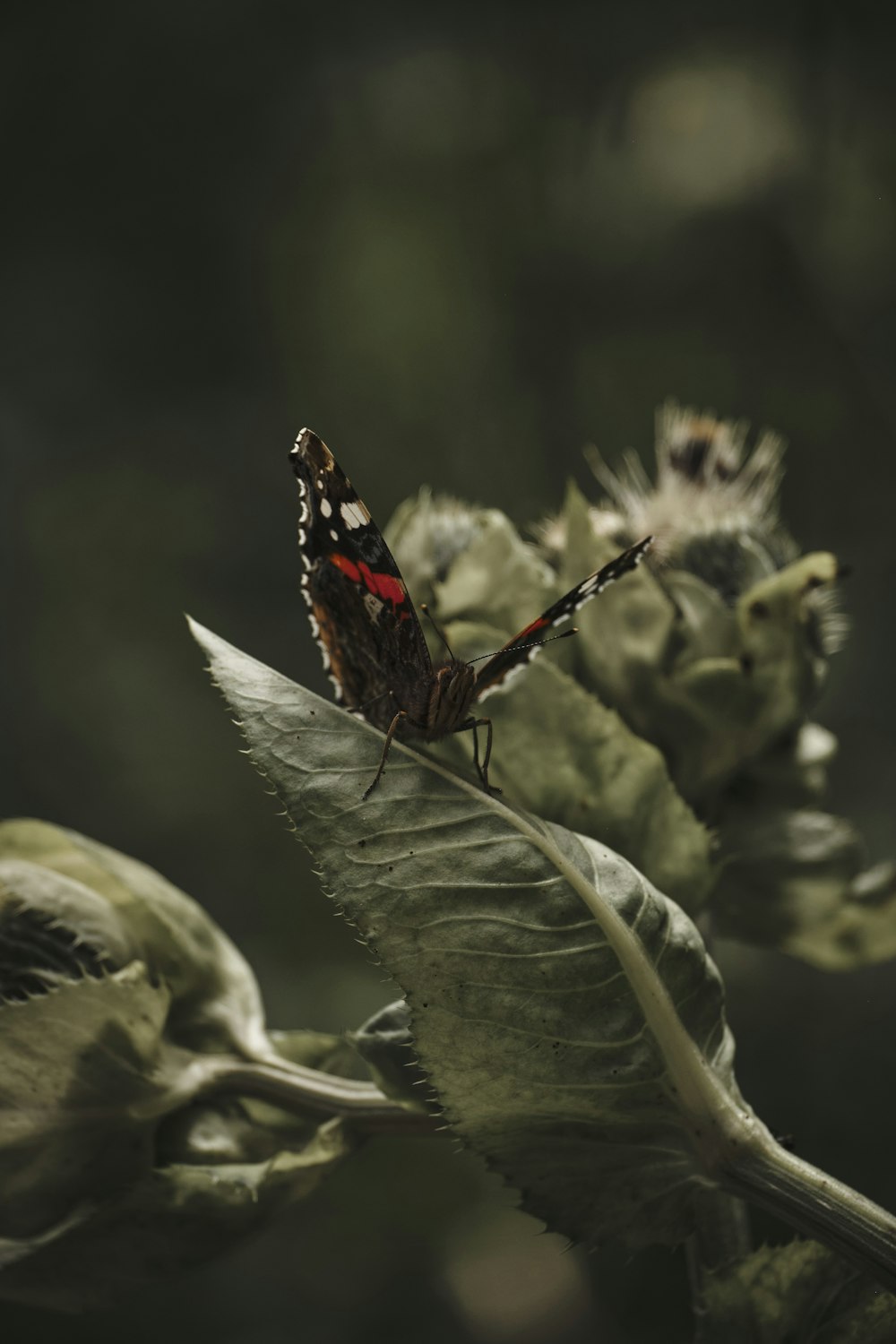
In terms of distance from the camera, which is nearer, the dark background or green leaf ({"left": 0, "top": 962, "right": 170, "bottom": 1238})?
green leaf ({"left": 0, "top": 962, "right": 170, "bottom": 1238})

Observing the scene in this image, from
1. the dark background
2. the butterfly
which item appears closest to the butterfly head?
the butterfly

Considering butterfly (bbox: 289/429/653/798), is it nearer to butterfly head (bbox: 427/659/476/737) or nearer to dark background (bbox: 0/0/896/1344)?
butterfly head (bbox: 427/659/476/737)

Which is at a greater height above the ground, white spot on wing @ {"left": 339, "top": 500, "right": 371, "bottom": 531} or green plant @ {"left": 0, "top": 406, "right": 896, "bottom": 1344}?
white spot on wing @ {"left": 339, "top": 500, "right": 371, "bottom": 531}

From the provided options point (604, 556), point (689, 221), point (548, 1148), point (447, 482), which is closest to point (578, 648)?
point (604, 556)

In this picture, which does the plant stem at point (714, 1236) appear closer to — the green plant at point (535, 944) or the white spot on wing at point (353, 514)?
the green plant at point (535, 944)

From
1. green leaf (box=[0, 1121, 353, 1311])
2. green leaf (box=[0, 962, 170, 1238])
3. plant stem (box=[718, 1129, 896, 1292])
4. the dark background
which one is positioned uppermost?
the dark background

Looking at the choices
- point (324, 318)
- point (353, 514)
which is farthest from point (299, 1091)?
point (324, 318)

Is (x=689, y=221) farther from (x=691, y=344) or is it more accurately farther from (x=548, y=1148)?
(x=548, y=1148)
